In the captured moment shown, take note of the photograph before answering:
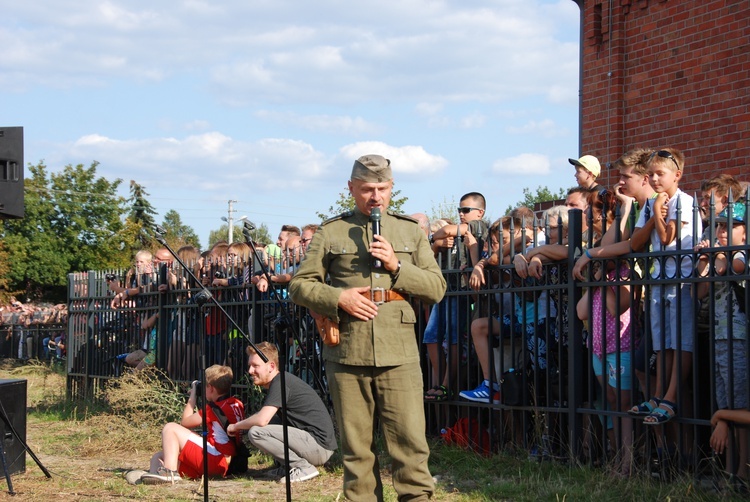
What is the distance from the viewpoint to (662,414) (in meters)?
6.17

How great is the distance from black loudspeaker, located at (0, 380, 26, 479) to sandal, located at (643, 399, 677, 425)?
508cm

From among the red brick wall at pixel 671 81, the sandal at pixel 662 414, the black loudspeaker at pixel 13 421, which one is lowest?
the black loudspeaker at pixel 13 421

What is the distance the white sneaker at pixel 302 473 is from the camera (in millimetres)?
7504

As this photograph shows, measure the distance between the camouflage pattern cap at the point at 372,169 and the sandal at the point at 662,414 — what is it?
2.37m

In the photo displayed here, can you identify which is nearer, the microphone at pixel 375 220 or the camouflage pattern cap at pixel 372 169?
the microphone at pixel 375 220

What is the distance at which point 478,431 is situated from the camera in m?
7.98

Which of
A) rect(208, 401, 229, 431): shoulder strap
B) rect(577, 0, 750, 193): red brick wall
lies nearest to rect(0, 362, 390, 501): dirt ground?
rect(208, 401, 229, 431): shoulder strap

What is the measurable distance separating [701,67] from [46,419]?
30.5 feet

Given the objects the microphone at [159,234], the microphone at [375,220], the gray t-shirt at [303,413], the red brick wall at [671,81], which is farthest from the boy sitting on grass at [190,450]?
the red brick wall at [671,81]

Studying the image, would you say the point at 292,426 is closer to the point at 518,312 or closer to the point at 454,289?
the point at 454,289

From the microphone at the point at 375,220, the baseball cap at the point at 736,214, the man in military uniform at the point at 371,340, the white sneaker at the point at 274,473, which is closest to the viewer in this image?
the microphone at the point at 375,220

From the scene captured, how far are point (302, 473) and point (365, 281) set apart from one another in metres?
2.82

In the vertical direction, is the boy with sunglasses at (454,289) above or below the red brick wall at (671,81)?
below

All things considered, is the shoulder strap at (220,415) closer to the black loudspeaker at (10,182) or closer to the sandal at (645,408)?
the black loudspeaker at (10,182)
